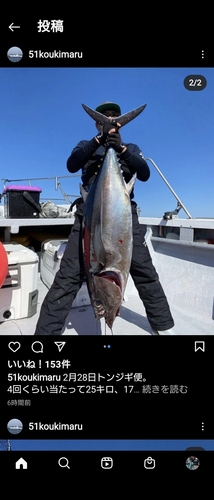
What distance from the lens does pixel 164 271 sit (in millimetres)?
3504

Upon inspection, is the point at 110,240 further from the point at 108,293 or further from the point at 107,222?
the point at 108,293

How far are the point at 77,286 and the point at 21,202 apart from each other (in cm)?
210

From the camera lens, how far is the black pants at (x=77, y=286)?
6.10 feet

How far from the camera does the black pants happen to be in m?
1.86

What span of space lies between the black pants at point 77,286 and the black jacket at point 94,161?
263 millimetres

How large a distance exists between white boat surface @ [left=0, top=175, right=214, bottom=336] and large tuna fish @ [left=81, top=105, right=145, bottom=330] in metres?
0.98
